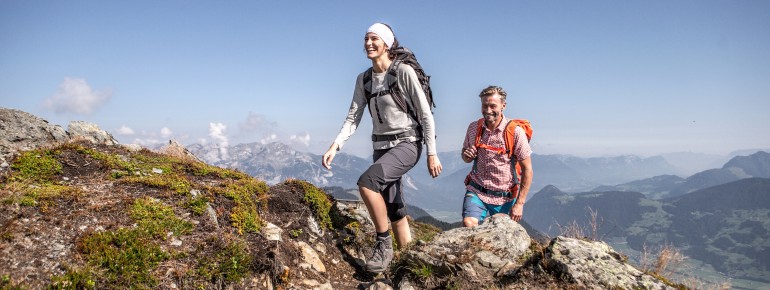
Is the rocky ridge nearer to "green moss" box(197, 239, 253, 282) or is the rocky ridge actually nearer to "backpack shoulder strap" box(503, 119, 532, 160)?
"green moss" box(197, 239, 253, 282)

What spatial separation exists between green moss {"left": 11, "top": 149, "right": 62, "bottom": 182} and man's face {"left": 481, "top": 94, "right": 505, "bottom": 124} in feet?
27.1

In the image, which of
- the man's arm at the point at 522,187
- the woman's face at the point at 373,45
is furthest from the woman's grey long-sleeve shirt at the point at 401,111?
the man's arm at the point at 522,187

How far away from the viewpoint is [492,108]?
719cm

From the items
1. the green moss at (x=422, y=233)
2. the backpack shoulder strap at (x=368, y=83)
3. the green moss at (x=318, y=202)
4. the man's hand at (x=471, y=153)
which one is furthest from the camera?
the green moss at (x=422, y=233)

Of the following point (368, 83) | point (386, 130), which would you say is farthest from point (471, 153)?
point (368, 83)

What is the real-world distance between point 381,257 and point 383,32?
11.5ft

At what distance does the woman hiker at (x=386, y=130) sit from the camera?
18.5ft

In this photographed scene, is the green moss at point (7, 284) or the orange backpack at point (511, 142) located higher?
the orange backpack at point (511, 142)

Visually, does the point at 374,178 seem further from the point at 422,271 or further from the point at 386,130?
the point at 422,271

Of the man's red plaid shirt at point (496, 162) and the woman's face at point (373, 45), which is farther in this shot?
the man's red plaid shirt at point (496, 162)

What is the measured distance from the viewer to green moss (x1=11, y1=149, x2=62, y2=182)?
7.27 meters

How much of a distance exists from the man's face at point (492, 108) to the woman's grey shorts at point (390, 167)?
1.83 m

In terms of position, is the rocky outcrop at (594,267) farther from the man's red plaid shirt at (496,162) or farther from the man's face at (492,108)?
the man's face at (492,108)

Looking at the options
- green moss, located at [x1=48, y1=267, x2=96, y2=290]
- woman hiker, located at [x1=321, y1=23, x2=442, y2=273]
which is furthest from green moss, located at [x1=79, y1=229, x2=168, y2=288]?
woman hiker, located at [x1=321, y1=23, x2=442, y2=273]
